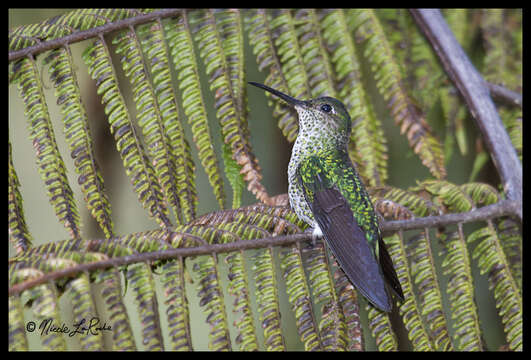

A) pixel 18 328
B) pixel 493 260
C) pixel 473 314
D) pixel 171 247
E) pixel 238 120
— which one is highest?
pixel 238 120

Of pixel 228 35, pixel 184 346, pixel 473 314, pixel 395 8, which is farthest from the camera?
pixel 395 8

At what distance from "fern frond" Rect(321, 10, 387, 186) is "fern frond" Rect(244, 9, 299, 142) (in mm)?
277

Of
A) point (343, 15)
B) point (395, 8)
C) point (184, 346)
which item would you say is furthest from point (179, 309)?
point (395, 8)

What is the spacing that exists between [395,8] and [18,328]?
240cm

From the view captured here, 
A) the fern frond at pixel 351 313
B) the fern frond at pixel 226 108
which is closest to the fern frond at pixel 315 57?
the fern frond at pixel 226 108

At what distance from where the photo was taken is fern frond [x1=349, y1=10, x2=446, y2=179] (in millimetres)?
2707

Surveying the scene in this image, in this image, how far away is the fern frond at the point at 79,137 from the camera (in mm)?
2217

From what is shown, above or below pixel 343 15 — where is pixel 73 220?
below

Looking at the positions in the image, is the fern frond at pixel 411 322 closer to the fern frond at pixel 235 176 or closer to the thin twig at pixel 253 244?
the thin twig at pixel 253 244

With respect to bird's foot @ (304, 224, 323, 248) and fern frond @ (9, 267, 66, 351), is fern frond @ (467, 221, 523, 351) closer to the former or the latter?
bird's foot @ (304, 224, 323, 248)

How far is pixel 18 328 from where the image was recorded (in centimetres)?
183

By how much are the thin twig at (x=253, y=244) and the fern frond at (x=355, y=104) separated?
32 centimetres

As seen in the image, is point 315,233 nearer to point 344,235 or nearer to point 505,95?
point 344,235

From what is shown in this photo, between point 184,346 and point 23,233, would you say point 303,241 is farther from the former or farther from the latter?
point 23,233
